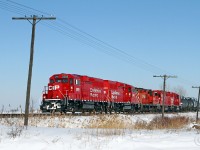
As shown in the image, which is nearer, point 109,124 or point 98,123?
point 109,124

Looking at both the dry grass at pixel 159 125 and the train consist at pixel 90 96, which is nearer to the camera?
the dry grass at pixel 159 125

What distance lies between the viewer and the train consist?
33031 millimetres

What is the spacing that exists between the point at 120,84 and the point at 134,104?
6.30m

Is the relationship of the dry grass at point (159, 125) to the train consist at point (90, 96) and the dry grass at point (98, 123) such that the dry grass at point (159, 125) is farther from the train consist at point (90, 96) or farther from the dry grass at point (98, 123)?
the train consist at point (90, 96)

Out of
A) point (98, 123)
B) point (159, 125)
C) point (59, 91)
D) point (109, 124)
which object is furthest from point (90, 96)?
point (109, 124)

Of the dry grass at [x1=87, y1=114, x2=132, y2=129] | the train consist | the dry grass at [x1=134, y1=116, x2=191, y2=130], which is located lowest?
the dry grass at [x1=134, y1=116, x2=191, y2=130]

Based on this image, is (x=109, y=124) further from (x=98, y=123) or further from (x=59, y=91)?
(x=59, y=91)

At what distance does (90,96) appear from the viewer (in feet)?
122

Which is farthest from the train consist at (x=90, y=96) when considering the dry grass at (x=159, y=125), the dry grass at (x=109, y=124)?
the dry grass at (x=109, y=124)

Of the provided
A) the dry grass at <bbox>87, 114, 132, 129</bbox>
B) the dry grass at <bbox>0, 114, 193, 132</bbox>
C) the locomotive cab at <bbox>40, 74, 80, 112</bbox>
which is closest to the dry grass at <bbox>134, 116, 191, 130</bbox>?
the dry grass at <bbox>0, 114, 193, 132</bbox>

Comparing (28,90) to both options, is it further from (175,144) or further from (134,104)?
(134,104)

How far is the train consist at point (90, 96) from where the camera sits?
108 feet

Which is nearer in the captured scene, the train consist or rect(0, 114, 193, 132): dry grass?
rect(0, 114, 193, 132): dry grass

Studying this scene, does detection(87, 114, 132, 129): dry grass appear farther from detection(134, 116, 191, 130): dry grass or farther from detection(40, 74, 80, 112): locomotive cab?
detection(40, 74, 80, 112): locomotive cab
